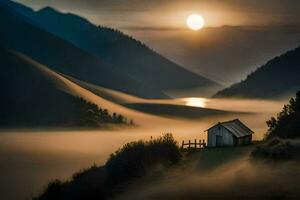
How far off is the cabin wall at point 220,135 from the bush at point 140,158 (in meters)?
7.61

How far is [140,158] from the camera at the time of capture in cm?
6956

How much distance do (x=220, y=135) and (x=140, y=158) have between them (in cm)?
1597

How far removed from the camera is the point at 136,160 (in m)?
69.1

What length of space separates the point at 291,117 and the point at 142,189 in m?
29.3

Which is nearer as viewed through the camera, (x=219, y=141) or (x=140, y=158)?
(x=140, y=158)

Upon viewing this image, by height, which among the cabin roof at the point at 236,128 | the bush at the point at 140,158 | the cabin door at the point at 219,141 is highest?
the cabin roof at the point at 236,128

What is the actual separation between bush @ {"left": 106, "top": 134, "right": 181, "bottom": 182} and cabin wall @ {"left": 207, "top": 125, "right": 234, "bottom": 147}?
300 inches

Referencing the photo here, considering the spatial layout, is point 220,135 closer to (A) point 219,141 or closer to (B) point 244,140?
(A) point 219,141

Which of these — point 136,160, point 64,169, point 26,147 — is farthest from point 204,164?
point 26,147

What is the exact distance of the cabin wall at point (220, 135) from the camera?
81.3m

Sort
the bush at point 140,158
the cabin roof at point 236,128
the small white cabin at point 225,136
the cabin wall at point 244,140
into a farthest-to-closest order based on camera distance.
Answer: the cabin wall at point 244,140 → the cabin roof at point 236,128 → the small white cabin at point 225,136 → the bush at point 140,158

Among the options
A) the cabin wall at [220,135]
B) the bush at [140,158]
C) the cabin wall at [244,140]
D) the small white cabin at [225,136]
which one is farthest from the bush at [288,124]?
the bush at [140,158]

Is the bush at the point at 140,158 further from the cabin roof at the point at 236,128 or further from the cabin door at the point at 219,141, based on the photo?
the cabin roof at the point at 236,128

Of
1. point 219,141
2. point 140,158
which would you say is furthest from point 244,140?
point 140,158
